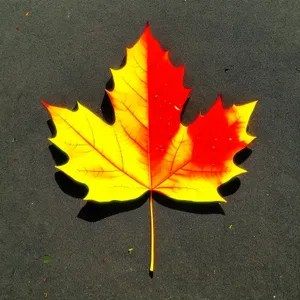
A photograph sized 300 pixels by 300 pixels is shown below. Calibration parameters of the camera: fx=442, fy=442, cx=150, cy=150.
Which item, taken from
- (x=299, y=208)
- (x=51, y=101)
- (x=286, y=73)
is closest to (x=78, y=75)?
(x=51, y=101)

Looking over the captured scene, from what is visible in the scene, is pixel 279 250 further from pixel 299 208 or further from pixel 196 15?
pixel 196 15

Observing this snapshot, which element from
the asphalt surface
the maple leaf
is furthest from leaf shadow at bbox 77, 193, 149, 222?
the maple leaf

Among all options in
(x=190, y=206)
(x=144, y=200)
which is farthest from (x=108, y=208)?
(x=190, y=206)

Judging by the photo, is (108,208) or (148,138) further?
(108,208)

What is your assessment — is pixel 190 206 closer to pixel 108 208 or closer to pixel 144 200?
pixel 144 200

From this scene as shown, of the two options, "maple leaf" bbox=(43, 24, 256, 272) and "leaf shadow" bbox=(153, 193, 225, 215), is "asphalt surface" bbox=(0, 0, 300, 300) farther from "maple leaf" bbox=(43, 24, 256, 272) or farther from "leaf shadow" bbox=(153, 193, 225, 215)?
"maple leaf" bbox=(43, 24, 256, 272)
